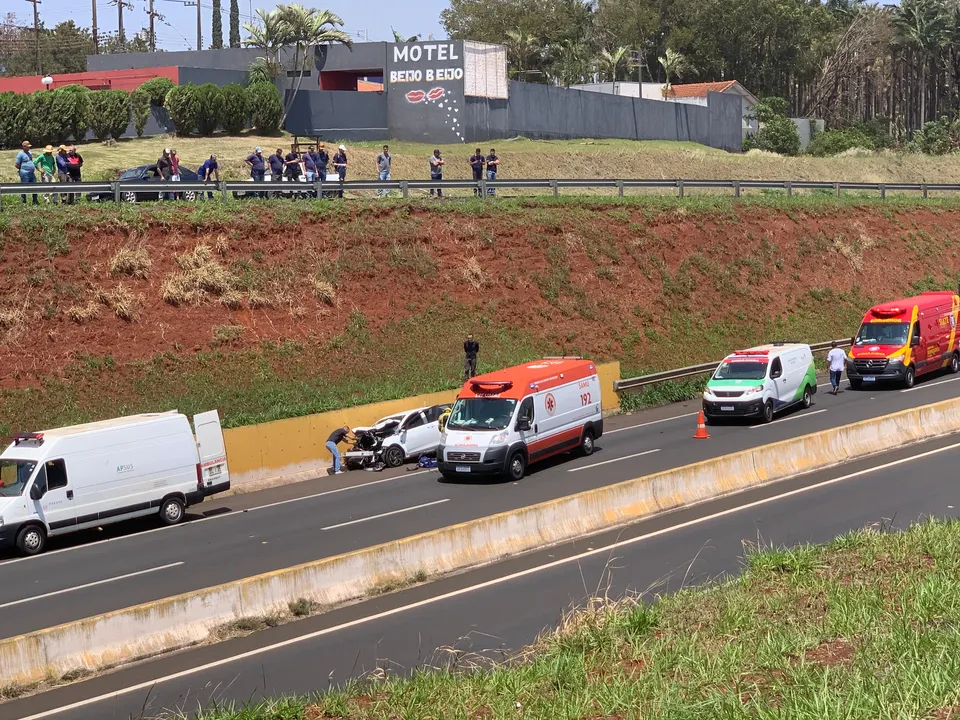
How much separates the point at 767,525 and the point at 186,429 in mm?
11597

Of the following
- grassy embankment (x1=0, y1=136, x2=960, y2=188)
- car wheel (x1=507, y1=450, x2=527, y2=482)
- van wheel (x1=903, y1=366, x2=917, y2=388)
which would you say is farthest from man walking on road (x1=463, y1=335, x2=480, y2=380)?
grassy embankment (x1=0, y1=136, x2=960, y2=188)

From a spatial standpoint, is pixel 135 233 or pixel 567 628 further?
pixel 135 233

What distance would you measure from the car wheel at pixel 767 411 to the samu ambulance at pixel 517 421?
4709 mm

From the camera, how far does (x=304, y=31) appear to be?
57.1 meters

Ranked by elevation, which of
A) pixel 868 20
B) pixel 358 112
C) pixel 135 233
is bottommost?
pixel 135 233

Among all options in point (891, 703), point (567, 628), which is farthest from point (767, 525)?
point (891, 703)

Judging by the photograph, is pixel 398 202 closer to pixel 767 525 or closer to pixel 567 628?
pixel 767 525

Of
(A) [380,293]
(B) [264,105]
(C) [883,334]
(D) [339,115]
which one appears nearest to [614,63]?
(D) [339,115]

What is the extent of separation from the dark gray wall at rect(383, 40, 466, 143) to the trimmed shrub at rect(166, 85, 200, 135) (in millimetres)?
9941

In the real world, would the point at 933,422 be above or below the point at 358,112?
below

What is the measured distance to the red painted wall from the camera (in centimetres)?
5512

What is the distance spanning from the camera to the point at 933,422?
24.4 m

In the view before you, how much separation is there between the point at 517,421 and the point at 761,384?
758 cm

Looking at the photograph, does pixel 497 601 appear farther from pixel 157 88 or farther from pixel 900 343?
pixel 157 88
